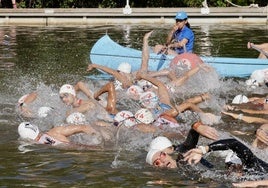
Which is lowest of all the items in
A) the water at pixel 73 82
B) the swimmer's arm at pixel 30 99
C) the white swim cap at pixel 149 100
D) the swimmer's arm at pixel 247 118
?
the water at pixel 73 82

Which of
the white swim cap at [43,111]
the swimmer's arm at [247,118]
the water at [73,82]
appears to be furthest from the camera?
the white swim cap at [43,111]

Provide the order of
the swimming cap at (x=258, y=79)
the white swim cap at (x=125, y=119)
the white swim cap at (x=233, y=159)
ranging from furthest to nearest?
the swimming cap at (x=258, y=79)
the white swim cap at (x=125, y=119)
the white swim cap at (x=233, y=159)

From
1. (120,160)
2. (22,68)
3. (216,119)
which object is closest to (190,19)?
(22,68)

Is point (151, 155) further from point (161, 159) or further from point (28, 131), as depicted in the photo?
point (28, 131)

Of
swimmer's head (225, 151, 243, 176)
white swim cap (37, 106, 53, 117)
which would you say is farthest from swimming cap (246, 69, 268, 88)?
swimmer's head (225, 151, 243, 176)

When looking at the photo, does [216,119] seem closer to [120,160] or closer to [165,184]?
[120,160]

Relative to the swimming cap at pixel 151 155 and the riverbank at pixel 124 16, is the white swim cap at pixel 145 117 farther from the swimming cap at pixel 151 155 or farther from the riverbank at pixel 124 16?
the riverbank at pixel 124 16

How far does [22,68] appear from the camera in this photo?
18.6 meters

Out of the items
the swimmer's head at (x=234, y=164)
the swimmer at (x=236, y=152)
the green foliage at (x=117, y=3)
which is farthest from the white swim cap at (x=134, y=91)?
the green foliage at (x=117, y=3)

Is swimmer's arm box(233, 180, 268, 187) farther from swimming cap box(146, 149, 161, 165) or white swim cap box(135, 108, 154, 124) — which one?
white swim cap box(135, 108, 154, 124)

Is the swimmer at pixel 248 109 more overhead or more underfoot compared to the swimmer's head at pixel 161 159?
more underfoot

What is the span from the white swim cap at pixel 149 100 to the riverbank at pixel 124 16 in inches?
718

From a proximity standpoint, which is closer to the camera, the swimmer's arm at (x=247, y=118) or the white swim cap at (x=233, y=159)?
the white swim cap at (x=233, y=159)

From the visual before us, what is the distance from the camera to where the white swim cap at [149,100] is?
11.5m
